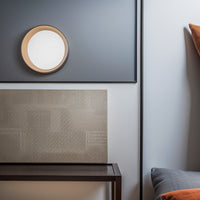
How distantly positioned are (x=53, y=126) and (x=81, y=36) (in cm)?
67

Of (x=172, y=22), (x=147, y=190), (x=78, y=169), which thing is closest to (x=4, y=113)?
(x=78, y=169)

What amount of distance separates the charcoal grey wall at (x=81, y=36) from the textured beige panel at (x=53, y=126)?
13cm

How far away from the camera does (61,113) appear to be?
1640 millimetres

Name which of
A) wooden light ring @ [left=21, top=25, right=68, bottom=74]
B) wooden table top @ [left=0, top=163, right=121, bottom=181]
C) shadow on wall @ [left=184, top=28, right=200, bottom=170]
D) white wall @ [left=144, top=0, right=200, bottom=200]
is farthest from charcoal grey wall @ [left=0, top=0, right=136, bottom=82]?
wooden table top @ [left=0, top=163, right=121, bottom=181]

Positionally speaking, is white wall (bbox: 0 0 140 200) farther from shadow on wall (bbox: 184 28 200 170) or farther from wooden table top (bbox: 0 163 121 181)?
shadow on wall (bbox: 184 28 200 170)

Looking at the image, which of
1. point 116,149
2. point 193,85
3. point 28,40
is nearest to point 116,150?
point 116,149

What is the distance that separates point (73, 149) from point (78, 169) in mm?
165

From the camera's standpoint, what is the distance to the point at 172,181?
52.7 inches

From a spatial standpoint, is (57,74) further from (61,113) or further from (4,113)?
(4,113)

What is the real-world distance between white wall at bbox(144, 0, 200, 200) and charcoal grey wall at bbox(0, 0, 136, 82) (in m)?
0.15

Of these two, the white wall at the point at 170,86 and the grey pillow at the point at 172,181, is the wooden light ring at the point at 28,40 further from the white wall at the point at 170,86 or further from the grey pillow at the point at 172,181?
the grey pillow at the point at 172,181

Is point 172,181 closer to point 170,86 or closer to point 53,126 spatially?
point 170,86

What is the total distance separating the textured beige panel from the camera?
5.35 feet

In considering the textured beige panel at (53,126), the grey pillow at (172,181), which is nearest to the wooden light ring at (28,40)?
Result: the textured beige panel at (53,126)
